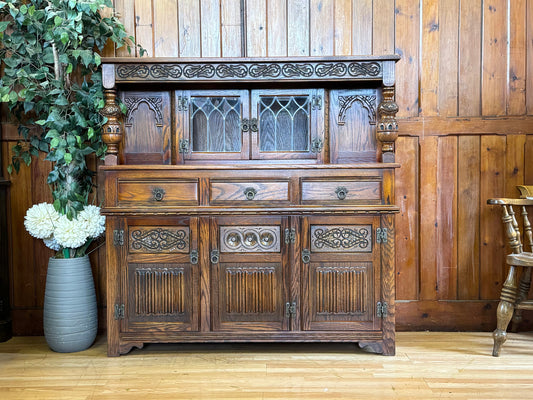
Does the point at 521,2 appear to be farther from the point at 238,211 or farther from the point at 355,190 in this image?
the point at 238,211

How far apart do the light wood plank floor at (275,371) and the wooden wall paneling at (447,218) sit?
355 millimetres

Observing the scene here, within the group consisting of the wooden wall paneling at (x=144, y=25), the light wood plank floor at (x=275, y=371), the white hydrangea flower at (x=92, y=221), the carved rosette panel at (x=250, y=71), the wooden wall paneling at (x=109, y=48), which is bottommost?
the light wood plank floor at (x=275, y=371)

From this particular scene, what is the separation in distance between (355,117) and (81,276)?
6.08ft

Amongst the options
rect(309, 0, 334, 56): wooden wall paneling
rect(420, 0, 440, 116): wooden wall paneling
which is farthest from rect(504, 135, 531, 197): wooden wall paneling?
rect(309, 0, 334, 56): wooden wall paneling

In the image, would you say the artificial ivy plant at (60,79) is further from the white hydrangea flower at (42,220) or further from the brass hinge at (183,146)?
the brass hinge at (183,146)

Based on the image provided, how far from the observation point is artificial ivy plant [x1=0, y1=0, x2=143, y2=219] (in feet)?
8.04

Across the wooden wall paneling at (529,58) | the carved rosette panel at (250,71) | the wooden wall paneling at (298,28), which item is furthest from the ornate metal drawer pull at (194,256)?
the wooden wall paneling at (529,58)

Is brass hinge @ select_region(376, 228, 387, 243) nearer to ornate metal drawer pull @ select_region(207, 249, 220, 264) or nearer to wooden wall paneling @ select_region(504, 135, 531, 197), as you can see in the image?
ornate metal drawer pull @ select_region(207, 249, 220, 264)

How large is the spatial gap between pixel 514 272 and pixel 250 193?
1532 millimetres

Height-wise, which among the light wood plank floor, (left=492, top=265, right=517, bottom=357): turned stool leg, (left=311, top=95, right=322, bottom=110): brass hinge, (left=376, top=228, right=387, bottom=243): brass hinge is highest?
(left=311, top=95, right=322, bottom=110): brass hinge

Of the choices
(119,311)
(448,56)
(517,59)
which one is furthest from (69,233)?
(517,59)

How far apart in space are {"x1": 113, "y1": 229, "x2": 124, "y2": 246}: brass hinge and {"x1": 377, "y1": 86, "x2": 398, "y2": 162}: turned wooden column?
4.91 feet

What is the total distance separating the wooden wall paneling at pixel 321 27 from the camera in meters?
2.86

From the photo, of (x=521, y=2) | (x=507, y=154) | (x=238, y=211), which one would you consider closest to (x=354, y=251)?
(x=238, y=211)
